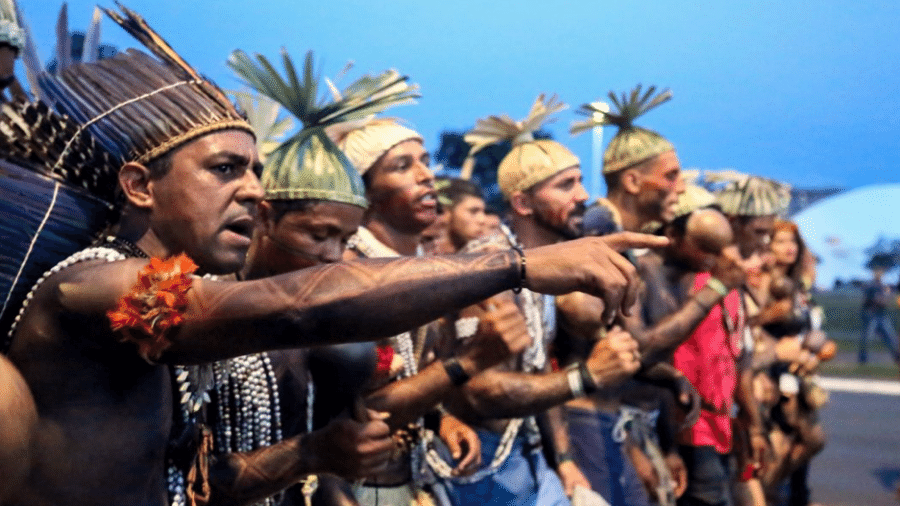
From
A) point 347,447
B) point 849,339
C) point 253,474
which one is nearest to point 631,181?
point 347,447

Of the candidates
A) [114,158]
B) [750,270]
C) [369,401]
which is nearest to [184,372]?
[114,158]

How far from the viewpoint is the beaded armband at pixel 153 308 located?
2.31 metres

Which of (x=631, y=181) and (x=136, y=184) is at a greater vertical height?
(x=631, y=181)

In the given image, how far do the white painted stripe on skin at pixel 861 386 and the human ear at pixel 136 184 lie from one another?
47.2ft

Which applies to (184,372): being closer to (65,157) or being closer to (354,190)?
(65,157)

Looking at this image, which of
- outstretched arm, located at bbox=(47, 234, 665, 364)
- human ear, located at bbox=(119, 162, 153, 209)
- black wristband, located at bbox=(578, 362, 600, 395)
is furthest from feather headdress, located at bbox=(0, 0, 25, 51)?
black wristband, located at bbox=(578, 362, 600, 395)

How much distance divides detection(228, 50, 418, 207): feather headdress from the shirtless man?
2.92ft

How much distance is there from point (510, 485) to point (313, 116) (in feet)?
5.31

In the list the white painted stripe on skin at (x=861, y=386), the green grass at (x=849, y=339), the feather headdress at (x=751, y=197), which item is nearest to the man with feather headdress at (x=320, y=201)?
the feather headdress at (x=751, y=197)

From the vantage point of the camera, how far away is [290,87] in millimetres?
3990

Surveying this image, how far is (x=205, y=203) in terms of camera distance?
277cm

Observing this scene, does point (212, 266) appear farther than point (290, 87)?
No

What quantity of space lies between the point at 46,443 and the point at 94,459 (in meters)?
0.10

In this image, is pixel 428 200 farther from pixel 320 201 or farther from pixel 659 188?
pixel 659 188
